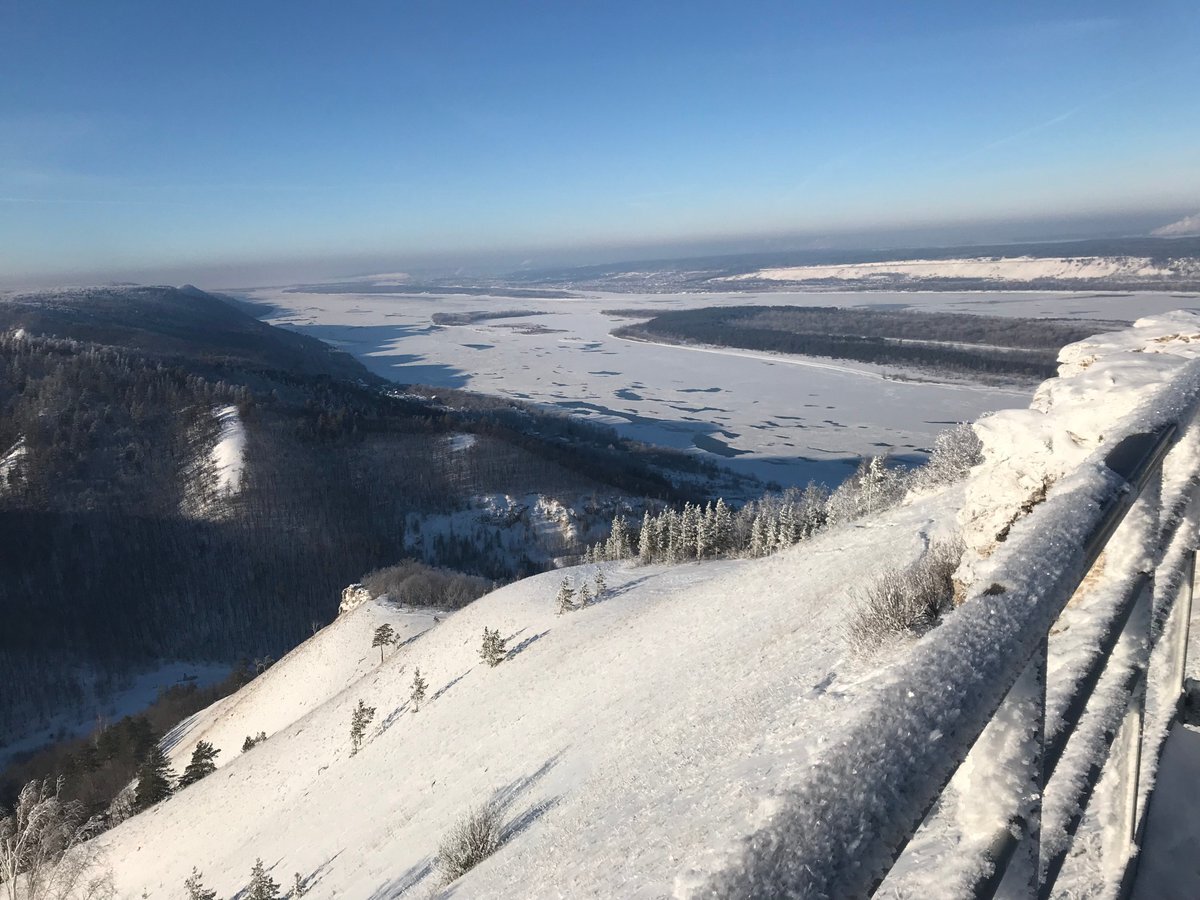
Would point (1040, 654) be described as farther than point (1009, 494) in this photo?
No

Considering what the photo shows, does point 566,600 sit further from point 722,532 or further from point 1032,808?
point 1032,808

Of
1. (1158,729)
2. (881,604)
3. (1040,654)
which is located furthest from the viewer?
(881,604)

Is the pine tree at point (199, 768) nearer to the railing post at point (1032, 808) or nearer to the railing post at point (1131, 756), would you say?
the railing post at point (1131, 756)

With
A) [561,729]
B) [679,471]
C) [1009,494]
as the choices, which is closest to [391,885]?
[561,729]

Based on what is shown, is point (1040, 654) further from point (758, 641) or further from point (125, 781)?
point (125, 781)

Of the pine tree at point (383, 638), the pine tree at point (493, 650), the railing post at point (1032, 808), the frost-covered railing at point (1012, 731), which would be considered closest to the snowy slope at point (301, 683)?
the pine tree at point (383, 638)

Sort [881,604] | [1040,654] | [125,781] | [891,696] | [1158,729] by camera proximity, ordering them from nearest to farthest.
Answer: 1. [891,696]
2. [1040,654]
3. [1158,729]
4. [881,604]
5. [125,781]

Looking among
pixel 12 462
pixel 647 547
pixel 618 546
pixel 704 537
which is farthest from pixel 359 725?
pixel 12 462
